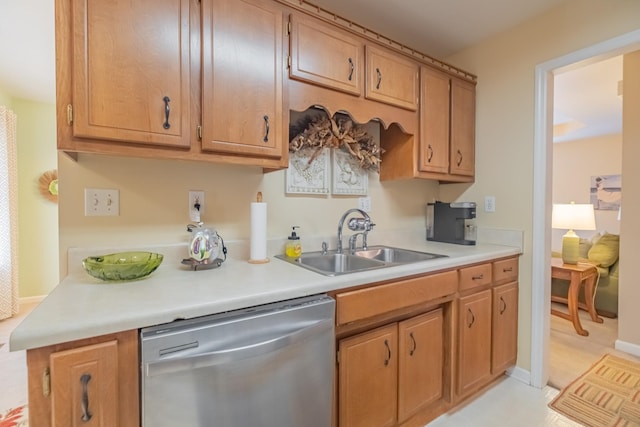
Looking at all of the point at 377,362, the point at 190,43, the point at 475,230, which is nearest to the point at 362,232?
the point at 377,362

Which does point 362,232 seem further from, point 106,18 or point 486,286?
point 106,18

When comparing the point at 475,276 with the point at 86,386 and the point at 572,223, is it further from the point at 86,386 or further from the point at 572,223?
the point at 572,223

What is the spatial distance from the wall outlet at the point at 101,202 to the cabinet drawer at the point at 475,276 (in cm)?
177

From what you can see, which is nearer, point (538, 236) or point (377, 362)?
point (377, 362)

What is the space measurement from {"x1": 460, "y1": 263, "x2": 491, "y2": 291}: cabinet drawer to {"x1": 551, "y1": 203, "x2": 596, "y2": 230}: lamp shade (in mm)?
1800

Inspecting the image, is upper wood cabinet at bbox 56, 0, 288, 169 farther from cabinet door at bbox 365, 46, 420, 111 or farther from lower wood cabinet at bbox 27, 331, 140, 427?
lower wood cabinet at bbox 27, 331, 140, 427

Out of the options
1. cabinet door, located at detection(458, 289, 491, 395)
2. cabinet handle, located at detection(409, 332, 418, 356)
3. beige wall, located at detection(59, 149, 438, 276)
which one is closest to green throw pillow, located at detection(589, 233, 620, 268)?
cabinet door, located at detection(458, 289, 491, 395)

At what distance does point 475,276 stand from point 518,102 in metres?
1.25

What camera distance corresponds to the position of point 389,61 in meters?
1.73

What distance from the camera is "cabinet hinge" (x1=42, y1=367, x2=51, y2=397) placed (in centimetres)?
73

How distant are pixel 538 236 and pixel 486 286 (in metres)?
0.50

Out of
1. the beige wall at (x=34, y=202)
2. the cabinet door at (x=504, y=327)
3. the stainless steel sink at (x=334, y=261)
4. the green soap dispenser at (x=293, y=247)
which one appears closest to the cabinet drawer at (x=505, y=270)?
the cabinet door at (x=504, y=327)

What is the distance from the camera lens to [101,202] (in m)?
1.31

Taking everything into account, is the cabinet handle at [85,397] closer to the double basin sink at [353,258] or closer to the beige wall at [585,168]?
the double basin sink at [353,258]
